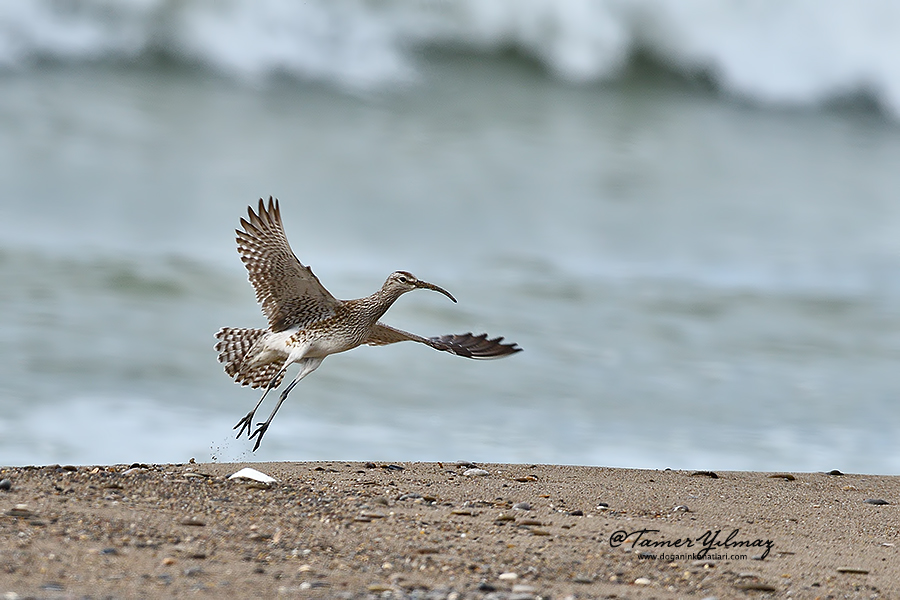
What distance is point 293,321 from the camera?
7.26m

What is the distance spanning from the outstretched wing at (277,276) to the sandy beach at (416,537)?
3.41ft

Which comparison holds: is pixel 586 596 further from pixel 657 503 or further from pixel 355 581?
pixel 657 503

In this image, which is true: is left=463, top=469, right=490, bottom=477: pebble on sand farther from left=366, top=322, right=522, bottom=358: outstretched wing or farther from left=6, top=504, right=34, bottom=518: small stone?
left=6, top=504, right=34, bottom=518: small stone

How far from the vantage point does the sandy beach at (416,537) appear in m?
4.15

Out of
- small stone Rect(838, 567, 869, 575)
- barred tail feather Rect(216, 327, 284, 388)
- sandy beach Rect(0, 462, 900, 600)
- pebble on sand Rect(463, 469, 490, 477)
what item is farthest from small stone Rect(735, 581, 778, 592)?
barred tail feather Rect(216, 327, 284, 388)

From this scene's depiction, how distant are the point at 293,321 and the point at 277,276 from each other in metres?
0.40

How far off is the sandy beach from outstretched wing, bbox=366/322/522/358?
0.86m

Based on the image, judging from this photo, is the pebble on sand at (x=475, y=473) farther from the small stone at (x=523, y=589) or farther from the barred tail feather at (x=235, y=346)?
the small stone at (x=523, y=589)

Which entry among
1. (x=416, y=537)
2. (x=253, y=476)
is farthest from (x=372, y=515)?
(x=253, y=476)

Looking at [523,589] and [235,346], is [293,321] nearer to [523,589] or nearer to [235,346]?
[235,346]

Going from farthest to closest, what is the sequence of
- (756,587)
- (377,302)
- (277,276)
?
(377,302) → (277,276) → (756,587)

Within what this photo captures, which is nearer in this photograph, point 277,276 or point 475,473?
point 475,473

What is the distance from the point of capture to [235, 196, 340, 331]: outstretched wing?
22.3ft

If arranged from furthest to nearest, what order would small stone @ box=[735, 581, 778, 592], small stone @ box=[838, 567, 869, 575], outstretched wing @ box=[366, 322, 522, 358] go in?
1. outstretched wing @ box=[366, 322, 522, 358]
2. small stone @ box=[838, 567, 869, 575]
3. small stone @ box=[735, 581, 778, 592]
